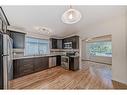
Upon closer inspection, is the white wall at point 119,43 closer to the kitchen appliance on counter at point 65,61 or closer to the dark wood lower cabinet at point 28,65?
the kitchen appliance on counter at point 65,61

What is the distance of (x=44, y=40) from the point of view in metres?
4.62

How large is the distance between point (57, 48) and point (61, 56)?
0.56 meters

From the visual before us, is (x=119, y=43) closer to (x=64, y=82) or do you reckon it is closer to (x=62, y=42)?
(x=64, y=82)

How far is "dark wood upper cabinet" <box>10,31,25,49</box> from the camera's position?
2.99 m

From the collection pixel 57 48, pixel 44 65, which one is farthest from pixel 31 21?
pixel 57 48

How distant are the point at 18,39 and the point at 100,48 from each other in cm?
583

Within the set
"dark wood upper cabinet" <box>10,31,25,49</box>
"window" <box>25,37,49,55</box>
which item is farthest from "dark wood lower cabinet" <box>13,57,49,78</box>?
"dark wood upper cabinet" <box>10,31,25,49</box>

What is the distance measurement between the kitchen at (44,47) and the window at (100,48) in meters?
2.61

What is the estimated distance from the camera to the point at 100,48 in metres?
6.85

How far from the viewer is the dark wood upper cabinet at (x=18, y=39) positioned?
2.99 m

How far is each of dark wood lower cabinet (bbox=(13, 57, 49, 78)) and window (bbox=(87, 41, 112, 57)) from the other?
14.1ft

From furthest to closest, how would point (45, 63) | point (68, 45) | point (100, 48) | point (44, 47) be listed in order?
point (100, 48) → point (68, 45) → point (44, 47) → point (45, 63)

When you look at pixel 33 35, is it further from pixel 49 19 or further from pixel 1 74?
pixel 1 74

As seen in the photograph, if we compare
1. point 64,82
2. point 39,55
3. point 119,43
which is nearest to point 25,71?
point 39,55
